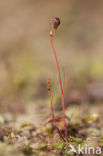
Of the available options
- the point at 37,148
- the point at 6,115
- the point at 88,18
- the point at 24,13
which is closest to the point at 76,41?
the point at 88,18

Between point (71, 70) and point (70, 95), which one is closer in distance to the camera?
point (70, 95)

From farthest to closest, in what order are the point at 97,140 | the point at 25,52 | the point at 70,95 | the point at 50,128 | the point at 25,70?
the point at 25,52
the point at 25,70
the point at 70,95
the point at 50,128
the point at 97,140

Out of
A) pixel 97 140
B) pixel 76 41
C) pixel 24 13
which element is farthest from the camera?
pixel 24 13

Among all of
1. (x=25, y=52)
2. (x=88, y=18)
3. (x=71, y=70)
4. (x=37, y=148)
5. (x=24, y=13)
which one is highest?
(x=24, y=13)

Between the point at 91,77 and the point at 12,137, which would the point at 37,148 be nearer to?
the point at 12,137

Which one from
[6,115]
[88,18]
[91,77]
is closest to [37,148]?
[6,115]

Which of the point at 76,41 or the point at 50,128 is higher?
the point at 76,41

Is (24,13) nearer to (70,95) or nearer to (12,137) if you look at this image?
(70,95)
